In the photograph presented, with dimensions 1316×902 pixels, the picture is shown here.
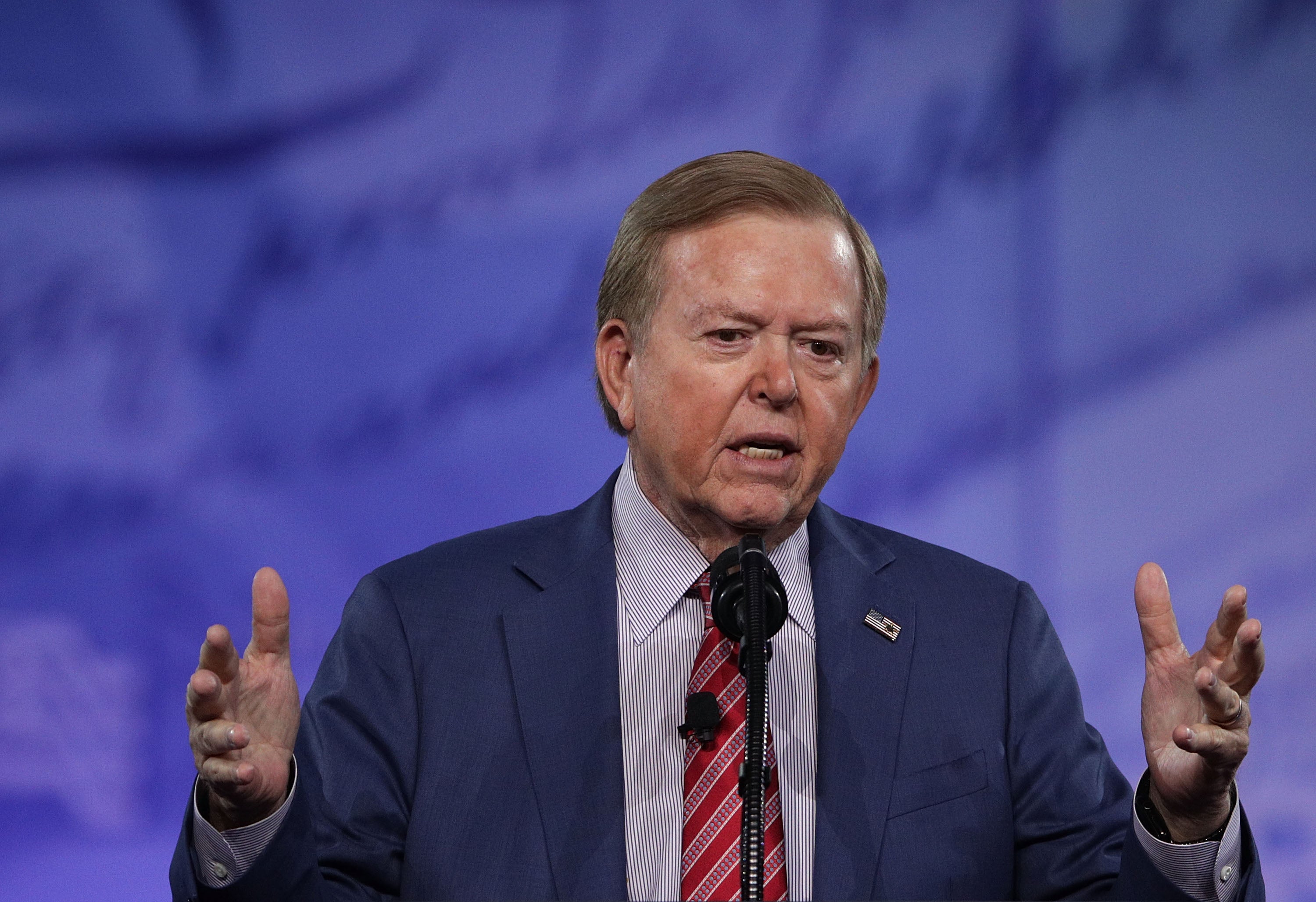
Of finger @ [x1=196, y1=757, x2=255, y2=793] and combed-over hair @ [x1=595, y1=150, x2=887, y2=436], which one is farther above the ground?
combed-over hair @ [x1=595, y1=150, x2=887, y2=436]

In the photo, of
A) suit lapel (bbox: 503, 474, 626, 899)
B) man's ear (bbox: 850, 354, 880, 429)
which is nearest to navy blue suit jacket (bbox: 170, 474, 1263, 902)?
suit lapel (bbox: 503, 474, 626, 899)

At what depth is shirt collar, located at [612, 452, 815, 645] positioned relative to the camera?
2023 mm

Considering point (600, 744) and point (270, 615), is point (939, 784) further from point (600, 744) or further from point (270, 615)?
point (270, 615)

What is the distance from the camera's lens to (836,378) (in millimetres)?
2014

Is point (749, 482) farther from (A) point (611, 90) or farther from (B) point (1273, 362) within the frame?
(B) point (1273, 362)

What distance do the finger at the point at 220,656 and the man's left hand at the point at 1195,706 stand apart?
1049 mm

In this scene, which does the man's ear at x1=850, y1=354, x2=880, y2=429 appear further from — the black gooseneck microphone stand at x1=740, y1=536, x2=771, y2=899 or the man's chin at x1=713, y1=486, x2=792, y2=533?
the black gooseneck microphone stand at x1=740, y1=536, x2=771, y2=899

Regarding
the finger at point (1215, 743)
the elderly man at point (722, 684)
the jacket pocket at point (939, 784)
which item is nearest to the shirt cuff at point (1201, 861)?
the elderly man at point (722, 684)

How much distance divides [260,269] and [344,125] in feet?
1.15

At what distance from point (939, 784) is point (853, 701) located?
0.16m

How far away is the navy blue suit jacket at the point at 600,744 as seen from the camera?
184 centimetres

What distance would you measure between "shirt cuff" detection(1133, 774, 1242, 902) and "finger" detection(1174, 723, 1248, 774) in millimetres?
107

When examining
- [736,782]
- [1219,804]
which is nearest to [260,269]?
[736,782]

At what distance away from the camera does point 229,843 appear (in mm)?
1575
